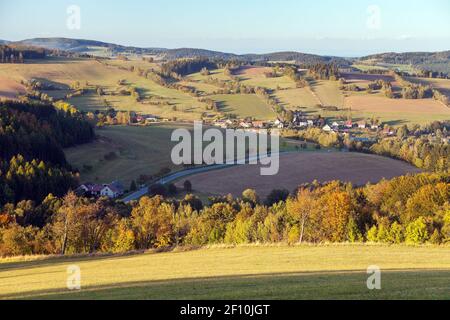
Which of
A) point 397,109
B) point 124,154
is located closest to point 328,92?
point 397,109

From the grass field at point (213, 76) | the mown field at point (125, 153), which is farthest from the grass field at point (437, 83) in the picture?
the mown field at point (125, 153)

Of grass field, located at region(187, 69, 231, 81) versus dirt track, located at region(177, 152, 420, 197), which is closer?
dirt track, located at region(177, 152, 420, 197)

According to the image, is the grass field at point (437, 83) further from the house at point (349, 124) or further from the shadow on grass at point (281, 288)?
the shadow on grass at point (281, 288)

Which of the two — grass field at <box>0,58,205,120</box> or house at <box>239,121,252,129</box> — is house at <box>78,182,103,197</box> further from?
grass field at <box>0,58,205,120</box>

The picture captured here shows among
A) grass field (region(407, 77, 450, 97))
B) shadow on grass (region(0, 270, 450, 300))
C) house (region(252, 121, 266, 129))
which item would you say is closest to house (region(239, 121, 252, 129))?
house (region(252, 121, 266, 129))

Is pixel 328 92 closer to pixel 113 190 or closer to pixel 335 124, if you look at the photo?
pixel 335 124
